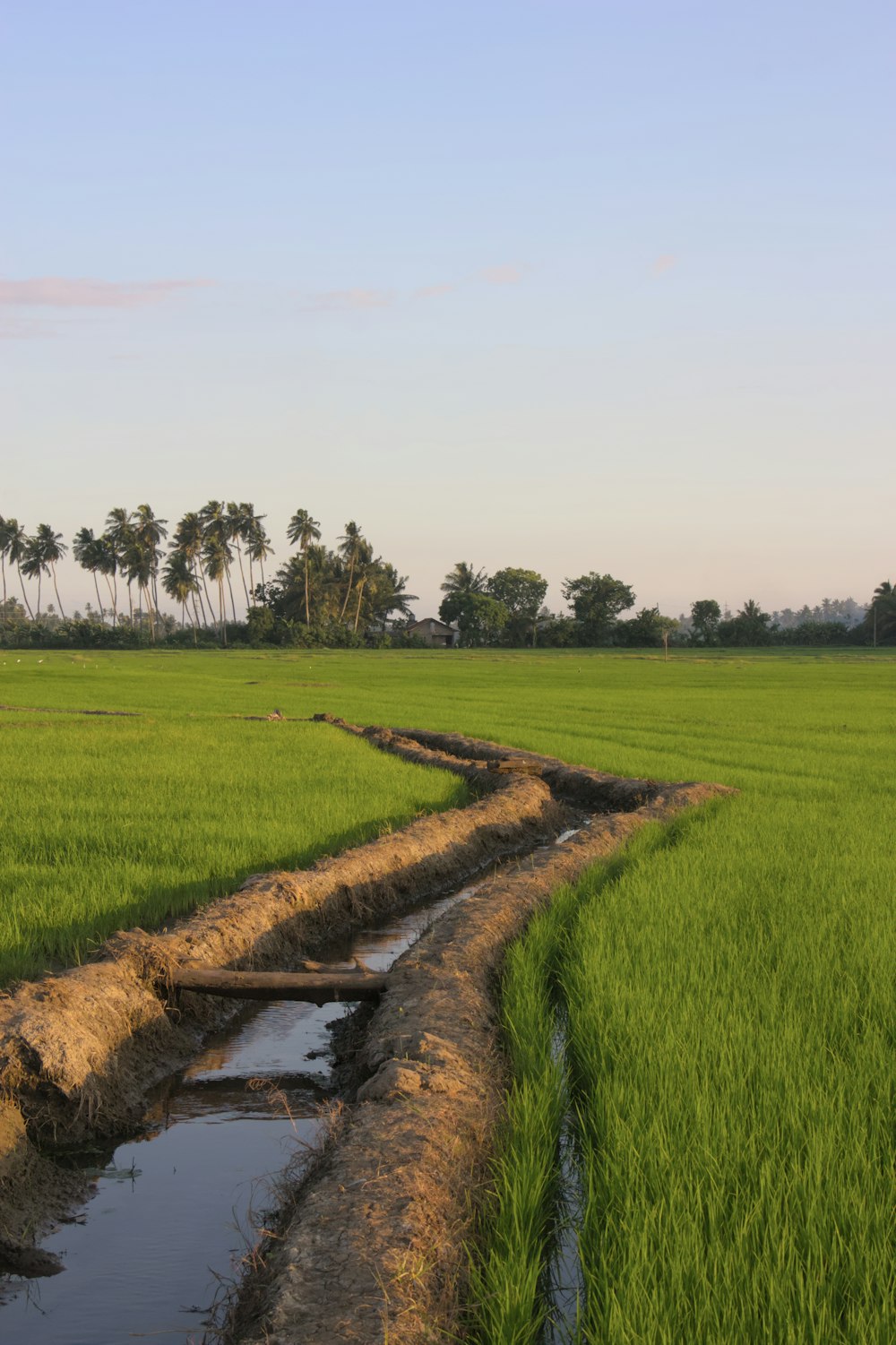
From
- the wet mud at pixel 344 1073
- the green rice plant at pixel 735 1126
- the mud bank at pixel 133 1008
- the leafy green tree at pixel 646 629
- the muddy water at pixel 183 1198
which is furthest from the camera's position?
the leafy green tree at pixel 646 629

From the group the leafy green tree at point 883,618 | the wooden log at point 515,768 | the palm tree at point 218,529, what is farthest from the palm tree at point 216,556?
the wooden log at point 515,768

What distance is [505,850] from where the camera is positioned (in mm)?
10242

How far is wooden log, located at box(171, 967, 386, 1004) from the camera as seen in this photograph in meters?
5.12

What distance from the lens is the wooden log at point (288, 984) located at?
5.12 meters

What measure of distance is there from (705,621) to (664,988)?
3056 inches

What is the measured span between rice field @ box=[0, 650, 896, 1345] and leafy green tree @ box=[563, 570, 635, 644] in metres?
60.7

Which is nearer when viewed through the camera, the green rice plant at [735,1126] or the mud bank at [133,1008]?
the green rice plant at [735,1126]

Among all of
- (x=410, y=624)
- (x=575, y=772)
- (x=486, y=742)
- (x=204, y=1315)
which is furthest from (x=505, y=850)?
(x=410, y=624)

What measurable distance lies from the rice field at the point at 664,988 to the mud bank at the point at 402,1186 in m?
0.12

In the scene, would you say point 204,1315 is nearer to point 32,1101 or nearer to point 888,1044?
point 32,1101

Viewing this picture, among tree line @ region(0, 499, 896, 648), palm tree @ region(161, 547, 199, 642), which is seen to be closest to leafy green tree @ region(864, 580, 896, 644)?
tree line @ region(0, 499, 896, 648)

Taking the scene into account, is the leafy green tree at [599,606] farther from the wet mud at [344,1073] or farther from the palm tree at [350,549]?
the wet mud at [344,1073]

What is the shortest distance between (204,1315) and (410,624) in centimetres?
8269

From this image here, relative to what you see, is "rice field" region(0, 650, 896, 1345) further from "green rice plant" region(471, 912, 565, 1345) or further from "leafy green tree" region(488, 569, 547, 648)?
"leafy green tree" region(488, 569, 547, 648)
